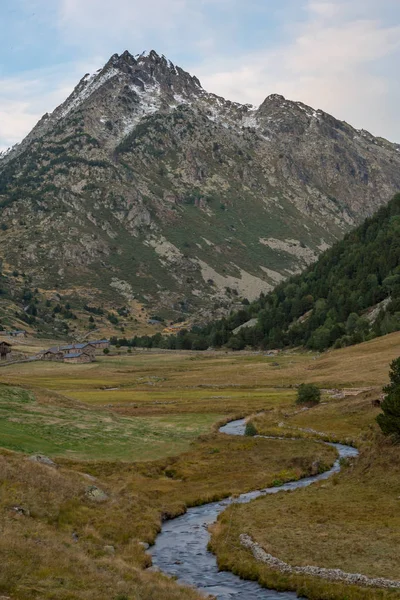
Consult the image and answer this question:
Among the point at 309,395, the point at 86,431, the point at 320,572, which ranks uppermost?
the point at 320,572

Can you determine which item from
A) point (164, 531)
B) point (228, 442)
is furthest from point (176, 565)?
point (228, 442)

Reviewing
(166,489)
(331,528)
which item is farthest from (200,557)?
(166,489)

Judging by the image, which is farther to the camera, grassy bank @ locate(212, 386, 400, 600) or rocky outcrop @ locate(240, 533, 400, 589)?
grassy bank @ locate(212, 386, 400, 600)

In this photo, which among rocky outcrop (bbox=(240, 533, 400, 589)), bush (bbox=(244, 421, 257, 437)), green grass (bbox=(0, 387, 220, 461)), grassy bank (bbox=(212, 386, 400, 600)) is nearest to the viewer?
rocky outcrop (bbox=(240, 533, 400, 589))

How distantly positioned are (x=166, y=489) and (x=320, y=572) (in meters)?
22.0

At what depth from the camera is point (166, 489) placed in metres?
48.6

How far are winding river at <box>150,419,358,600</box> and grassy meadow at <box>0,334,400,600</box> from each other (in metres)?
0.71

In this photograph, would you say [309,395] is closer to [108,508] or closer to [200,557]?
[108,508]

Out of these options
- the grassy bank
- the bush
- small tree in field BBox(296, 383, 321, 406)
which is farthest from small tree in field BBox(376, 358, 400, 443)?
small tree in field BBox(296, 383, 321, 406)

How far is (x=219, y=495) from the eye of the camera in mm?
47000

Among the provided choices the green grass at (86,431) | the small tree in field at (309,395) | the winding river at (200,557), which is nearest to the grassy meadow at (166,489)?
the green grass at (86,431)

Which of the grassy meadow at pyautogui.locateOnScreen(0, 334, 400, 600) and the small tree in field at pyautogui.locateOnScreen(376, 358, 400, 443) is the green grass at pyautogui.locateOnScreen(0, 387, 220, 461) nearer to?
the grassy meadow at pyautogui.locateOnScreen(0, 334, 400, 600)

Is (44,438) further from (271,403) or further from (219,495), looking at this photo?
(271,403)

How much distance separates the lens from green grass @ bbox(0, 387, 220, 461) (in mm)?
55938
